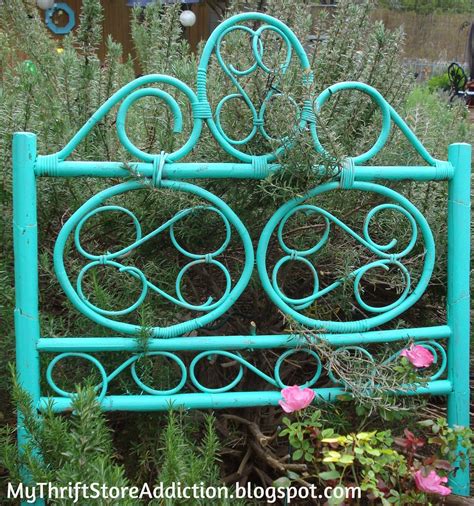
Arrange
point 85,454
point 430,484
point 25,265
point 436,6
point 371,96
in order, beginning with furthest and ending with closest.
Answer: point 436,6 → point 371,96 → point 25,265 → point 430,484 → point 85,454

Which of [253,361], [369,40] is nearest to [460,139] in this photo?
[369,40]

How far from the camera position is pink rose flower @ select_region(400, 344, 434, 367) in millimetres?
1646

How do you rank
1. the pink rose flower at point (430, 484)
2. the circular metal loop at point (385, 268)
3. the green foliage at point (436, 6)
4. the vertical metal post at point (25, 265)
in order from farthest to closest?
the green foliage at point (436, 6)
the circular metal loop at point (385, 268)
the vertical metal post at point (25, 265)
the pink rose flower at point (430, 484)

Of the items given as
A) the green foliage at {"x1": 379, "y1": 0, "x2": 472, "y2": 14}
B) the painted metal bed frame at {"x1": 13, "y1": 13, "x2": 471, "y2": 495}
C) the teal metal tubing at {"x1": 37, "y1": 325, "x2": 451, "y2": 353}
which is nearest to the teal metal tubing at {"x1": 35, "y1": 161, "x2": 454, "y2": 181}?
the painted metal bed frame at {"x1": 13, "y1": 13, "x2": 471, "y2": 495}

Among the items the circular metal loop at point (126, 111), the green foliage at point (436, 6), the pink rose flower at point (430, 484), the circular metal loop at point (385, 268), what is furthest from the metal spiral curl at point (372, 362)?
the green foliage at point (436, 6)

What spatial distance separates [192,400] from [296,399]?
28 cm

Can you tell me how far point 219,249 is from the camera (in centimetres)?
172

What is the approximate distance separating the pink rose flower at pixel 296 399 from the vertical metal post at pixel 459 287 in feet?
1.61

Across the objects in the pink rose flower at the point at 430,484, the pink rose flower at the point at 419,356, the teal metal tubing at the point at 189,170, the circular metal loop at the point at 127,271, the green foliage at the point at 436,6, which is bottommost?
the pink rose flower at the point at 430,484

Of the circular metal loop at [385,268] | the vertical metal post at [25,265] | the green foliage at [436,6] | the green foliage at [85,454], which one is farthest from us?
the green foliage at [436,6]

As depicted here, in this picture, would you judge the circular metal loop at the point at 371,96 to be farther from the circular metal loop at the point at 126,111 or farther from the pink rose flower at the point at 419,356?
the pink rose flower at the point at 419,356

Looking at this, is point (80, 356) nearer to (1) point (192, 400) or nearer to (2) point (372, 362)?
(1) point (192, 400)

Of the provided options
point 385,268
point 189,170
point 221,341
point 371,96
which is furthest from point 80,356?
point 371,96

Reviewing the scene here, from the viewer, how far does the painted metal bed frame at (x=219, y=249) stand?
1.63m
